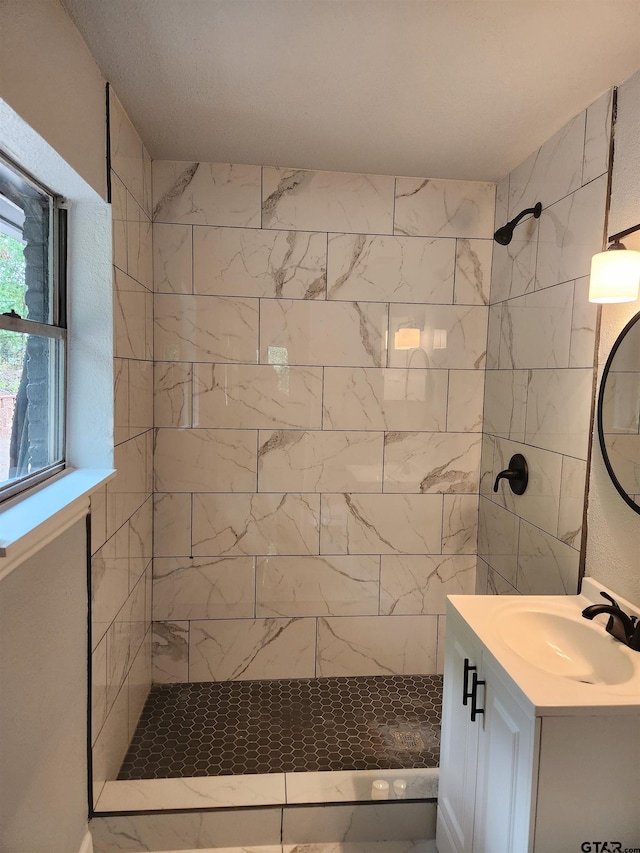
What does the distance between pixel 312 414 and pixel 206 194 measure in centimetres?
114

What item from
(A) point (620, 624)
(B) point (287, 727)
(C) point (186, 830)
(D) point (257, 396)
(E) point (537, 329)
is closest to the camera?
(A) point (620, 624)

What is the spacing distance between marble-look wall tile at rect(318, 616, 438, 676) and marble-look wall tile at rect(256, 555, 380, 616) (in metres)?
0.07

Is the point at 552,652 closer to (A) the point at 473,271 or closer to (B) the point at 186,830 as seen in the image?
(B) the point at 186,830

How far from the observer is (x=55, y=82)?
143cm

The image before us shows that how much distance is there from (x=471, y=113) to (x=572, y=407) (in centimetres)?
113

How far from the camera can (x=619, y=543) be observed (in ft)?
5.65

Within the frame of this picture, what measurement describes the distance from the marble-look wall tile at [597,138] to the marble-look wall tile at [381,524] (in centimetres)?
157

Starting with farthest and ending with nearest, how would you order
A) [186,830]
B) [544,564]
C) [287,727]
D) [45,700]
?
[287,727], [544,564], [186,830], [45,700]

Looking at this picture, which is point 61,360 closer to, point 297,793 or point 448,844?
point 297,793

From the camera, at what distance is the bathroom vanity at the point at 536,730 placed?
125 centimetres

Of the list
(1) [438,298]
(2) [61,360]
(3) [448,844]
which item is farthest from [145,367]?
(3) [448,844]

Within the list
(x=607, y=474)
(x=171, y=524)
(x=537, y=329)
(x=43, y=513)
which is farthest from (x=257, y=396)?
(x=607, y=474)

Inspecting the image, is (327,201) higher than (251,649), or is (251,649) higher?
(327,201)

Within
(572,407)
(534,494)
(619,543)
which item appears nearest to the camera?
(619,543)
